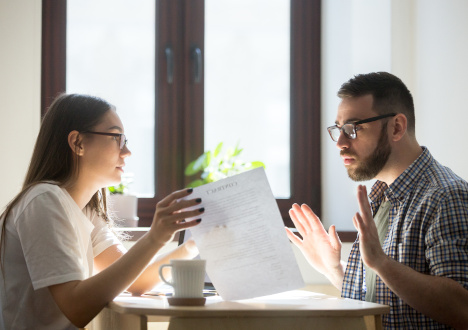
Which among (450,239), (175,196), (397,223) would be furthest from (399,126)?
(175,196)

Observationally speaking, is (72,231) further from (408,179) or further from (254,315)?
(408,179)

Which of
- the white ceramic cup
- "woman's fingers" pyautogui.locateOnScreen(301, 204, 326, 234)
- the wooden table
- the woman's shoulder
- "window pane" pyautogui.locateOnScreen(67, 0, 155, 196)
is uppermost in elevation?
"window pane" pyautogui.locateOnScreen(67, 0, 155, 196)

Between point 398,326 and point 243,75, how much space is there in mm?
1894

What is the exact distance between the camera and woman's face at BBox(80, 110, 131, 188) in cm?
186

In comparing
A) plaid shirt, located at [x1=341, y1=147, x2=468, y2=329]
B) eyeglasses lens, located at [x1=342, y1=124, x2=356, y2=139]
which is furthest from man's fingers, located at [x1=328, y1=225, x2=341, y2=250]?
eyeglasses lens, located at [x1=342, y1=124, x2=356, y2=139]

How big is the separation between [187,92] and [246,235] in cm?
181

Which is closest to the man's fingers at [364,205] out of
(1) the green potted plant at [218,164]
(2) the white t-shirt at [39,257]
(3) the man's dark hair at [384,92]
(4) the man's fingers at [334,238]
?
(4) the man's fingers at [334,238]

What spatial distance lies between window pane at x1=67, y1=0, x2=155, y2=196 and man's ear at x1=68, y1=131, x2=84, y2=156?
132cm

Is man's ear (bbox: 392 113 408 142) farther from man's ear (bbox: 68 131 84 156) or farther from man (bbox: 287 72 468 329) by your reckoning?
man's ear (bbox: 68 131 84 156)

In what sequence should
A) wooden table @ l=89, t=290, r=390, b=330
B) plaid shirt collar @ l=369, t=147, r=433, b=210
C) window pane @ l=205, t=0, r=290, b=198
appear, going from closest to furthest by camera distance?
wooden table @ l=89, t=290, r=390, b=330
plaid shirt collar @ l=369, t=147, r=433, b=210
window pane @ l=205, t=0, r=290, b=198

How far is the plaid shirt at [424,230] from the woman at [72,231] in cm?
57

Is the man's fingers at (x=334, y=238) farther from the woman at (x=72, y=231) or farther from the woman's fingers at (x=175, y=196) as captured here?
the woman's fingers at (x=175, y=196)

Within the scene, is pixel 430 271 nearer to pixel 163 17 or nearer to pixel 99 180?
pixel 99 180

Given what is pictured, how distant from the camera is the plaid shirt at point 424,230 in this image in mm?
1587
